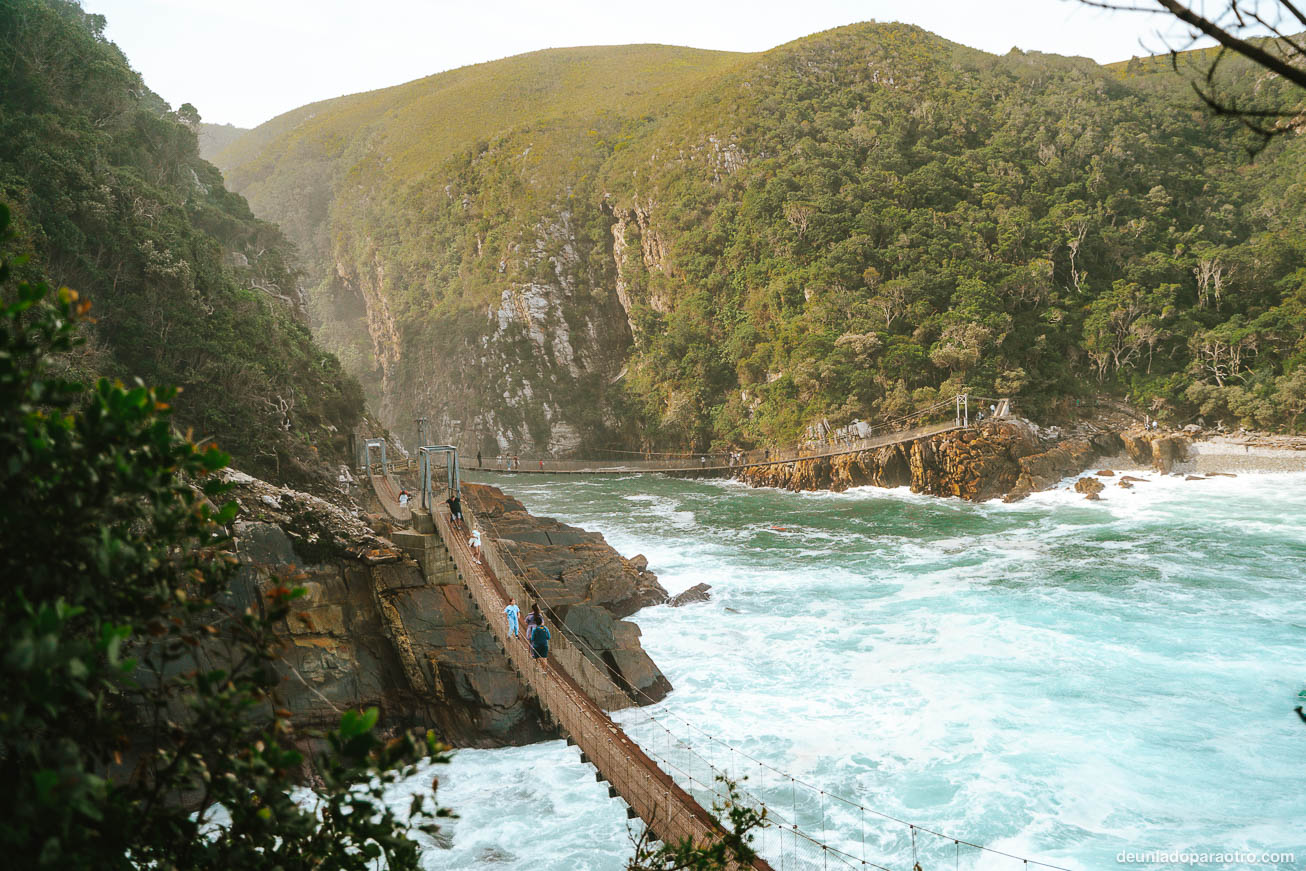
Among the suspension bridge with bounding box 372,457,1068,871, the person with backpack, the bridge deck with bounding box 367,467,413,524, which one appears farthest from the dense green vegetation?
the bridge deck with bounding box 367,467,413,524

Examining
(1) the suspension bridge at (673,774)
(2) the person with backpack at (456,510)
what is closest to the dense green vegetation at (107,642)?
(1) the suspension bridge at (673,774)

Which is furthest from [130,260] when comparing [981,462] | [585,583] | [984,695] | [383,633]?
[981,462]

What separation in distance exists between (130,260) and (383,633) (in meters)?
8.28

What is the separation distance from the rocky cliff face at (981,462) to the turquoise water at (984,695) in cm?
394

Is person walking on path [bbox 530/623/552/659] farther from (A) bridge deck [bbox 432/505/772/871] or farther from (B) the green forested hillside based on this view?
(B) the green forested hillside

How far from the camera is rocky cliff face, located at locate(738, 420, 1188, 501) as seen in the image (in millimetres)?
22312

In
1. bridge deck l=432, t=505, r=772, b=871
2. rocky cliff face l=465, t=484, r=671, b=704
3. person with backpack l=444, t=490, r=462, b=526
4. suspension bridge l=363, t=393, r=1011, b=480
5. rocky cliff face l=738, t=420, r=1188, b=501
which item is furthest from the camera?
suspension bridge l=363, t=393, r=1011, b=480

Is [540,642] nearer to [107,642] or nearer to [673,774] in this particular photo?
[673,774]

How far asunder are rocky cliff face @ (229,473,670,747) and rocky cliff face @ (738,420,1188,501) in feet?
50.0

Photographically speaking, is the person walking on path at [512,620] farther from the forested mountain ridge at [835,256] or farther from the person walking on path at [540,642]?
the forested mountain ridge at [835,256]

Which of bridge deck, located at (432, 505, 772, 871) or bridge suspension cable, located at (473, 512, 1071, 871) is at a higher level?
bridge deck, located at (432, 505, 772, 871)

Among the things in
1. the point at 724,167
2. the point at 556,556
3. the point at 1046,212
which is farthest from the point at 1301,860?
the point at 724,167

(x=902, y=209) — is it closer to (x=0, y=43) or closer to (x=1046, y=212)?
(x=1046, y=212)

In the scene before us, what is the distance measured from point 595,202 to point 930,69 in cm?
1875
